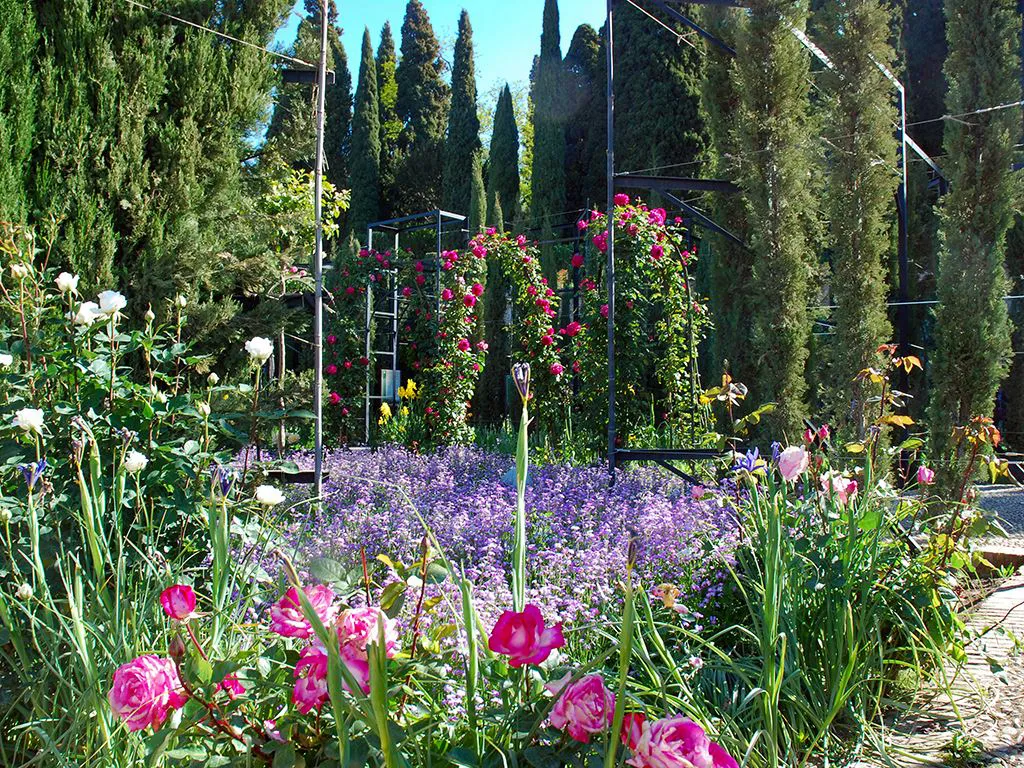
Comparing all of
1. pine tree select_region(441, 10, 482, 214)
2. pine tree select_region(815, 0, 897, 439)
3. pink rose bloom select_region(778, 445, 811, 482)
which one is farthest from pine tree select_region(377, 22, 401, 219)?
pink rose bloom select_region(778, 445, 811, 482)

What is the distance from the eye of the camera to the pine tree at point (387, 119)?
960 inches

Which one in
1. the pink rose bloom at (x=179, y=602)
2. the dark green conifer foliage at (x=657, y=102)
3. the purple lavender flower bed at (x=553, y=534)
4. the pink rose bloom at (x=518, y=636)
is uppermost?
the dark green conifer foliage at (x=657, y=102)

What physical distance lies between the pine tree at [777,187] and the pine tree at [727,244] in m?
0.45

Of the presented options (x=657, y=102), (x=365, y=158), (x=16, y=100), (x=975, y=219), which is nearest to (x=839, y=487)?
(x=16, y=100)

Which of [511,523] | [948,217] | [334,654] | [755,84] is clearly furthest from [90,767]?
[948,217]

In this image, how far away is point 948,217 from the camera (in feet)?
18.9

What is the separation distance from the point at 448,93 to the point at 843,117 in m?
22.7

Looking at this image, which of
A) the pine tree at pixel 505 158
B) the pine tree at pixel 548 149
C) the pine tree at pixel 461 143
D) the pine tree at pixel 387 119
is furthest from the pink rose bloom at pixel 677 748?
the pine tree at pixel 387 119

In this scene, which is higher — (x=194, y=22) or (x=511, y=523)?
(x=194, y=22)

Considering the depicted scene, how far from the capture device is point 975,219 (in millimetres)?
5684

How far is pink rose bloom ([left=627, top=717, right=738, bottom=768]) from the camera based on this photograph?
95 centimetres

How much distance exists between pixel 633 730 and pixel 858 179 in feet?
17.3

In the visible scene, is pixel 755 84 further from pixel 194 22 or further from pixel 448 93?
pixel 448 93

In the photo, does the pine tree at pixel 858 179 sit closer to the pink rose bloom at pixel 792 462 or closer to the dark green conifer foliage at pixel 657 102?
the pink rose bloom at pixel 792 462
